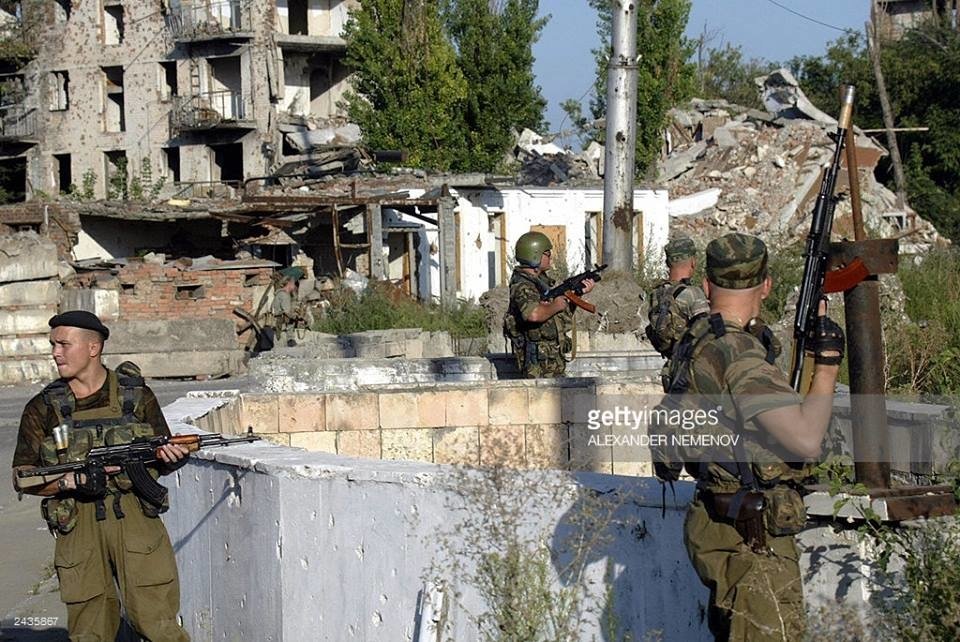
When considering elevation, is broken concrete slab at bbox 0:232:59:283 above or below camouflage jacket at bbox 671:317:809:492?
above

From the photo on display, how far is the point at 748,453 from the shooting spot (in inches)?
134

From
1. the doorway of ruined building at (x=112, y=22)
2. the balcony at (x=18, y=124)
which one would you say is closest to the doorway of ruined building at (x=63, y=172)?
the balcony at (x=18, y=124)

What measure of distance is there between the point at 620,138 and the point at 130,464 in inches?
357

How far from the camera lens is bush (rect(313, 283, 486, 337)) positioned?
20531 mm

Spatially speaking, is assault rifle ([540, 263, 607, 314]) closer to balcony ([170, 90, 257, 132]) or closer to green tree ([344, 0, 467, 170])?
green tree ([344, 0, 467, 170])

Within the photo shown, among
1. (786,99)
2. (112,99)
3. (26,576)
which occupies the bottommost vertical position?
(26,576)

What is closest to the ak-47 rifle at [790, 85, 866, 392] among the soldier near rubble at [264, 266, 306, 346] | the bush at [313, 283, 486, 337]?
the bush at [313, 283, 486, 337]

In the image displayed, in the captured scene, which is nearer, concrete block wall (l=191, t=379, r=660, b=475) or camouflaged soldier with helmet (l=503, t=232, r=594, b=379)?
concrete block wall (l=191, t=379, r=660, b=475)

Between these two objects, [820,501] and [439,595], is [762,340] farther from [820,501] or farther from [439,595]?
[439,595]

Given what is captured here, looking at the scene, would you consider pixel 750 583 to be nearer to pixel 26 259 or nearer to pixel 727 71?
pixel 26 259

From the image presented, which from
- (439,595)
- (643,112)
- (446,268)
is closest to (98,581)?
(439,595)

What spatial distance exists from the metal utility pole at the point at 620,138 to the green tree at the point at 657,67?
2240 centimetres

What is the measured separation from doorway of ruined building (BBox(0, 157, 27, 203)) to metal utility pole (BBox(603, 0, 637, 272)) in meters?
36.1

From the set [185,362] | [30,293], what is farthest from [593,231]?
[30,293]
